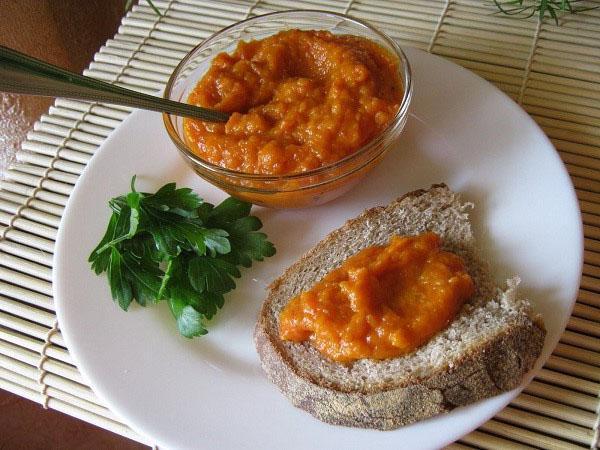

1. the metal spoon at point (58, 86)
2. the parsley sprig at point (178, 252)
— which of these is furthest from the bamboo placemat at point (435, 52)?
the metal spoon at point (58, 86)

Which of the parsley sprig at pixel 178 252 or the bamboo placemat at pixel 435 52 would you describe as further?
the parsley sprig at pixel 178 252

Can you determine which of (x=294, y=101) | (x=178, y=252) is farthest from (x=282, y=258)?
(x=294, y=101)

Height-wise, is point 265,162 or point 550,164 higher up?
point 265,162

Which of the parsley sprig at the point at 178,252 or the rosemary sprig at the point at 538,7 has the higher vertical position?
the rosemary sprig at the point at 538,7

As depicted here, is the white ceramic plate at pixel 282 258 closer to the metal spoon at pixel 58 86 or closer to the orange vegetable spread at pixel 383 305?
the orange vegetable spread at pixel 383 305

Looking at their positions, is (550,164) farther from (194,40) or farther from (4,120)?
(4,120)

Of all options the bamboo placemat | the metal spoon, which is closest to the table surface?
the bamboo placemat

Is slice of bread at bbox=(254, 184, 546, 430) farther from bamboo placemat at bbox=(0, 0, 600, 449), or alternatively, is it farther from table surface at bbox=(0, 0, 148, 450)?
table surface at bbox=(0, 0, 148, 450)

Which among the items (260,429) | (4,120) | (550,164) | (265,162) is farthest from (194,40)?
(260,429)
